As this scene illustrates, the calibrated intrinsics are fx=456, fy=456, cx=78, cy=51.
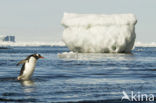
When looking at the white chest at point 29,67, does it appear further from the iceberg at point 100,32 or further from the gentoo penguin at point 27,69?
the iceberg at point 100,32

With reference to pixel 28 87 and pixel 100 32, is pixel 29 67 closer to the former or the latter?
pixel 28 87

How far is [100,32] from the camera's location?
161ft

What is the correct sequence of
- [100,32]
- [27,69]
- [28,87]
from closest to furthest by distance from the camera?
[28,87] → [27,69] → [100,32]

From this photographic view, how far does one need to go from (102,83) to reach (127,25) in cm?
3313

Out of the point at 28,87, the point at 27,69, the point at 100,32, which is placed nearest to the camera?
the point at 28,87

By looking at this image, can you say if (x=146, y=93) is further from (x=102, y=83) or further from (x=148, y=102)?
(x=102, y=83)

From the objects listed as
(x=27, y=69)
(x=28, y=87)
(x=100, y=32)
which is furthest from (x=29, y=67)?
(x=100, y=32)

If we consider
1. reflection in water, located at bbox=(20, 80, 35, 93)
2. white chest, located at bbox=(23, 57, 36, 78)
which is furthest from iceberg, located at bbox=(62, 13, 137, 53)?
reflection in water, located at bbox=(20, 80, 35, 93)

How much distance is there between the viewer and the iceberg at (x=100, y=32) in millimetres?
48594

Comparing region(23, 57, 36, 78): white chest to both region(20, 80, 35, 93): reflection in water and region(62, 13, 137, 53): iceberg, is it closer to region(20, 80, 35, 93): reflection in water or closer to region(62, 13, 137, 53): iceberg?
region(20, 80, 35, 93): reflection in water

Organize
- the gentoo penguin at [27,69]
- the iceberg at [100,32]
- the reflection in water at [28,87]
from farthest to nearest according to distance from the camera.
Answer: the iceberg at [100,32], the gentoo penguin at [27,69], the reflection in water at [28,87]

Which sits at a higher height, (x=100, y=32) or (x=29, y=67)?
(x=100, y=32)

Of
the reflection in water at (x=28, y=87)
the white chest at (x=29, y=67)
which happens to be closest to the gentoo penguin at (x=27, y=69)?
the white chest at (x=29, y=67)

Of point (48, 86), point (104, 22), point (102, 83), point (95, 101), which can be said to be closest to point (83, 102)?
point (95, 101)
